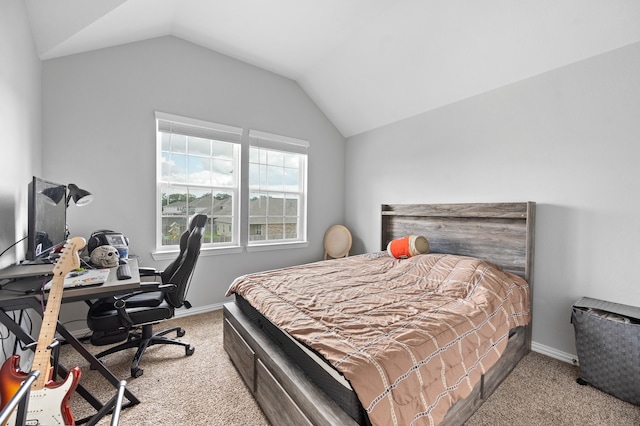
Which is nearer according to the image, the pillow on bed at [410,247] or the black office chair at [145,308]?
the black office chair at [145,308]

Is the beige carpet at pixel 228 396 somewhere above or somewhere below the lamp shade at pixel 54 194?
below

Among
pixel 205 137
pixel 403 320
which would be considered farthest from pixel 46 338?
pixel 205 137

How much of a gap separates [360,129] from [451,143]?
146 centimetres

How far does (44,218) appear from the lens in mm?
1748

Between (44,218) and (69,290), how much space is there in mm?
697

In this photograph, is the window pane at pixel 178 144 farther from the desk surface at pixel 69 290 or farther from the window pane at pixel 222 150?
the desk surface at pixel 69 290

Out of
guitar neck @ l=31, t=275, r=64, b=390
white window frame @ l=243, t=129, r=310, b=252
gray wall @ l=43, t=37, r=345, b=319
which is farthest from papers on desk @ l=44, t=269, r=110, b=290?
white window frame @ l=243, t=129, r=310, b=252

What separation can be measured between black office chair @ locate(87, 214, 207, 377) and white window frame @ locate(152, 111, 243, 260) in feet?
2.33

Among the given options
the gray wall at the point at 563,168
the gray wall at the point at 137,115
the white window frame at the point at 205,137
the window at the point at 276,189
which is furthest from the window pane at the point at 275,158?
the gray wall at the point at 563,168

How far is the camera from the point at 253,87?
348 cm

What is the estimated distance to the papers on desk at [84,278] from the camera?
145cm

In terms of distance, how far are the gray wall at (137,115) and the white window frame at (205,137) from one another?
0.07 m

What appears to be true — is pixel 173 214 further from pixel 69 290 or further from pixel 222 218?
pixel 69 290

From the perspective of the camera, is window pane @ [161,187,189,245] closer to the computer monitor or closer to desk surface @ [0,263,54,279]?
the computer monitor
